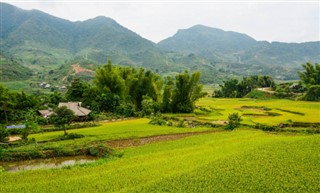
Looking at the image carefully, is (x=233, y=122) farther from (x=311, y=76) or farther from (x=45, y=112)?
(x=311, y=76)

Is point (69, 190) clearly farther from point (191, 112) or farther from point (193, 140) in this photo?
point (191, 112)

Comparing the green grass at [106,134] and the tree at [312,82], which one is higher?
the tree at [312,82]

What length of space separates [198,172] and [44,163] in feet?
34.2

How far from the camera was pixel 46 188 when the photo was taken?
1280 cm

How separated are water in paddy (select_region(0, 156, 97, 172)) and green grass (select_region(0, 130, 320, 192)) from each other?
1832 mm

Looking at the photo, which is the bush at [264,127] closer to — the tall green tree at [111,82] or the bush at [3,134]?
the tall green tree at [111,82]

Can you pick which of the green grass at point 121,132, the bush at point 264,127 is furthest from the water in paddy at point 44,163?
the bush at point 264,127

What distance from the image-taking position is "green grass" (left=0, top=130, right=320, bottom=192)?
12.0m

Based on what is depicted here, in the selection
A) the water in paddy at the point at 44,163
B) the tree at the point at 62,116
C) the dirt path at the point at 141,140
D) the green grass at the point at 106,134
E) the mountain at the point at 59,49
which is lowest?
the water in paddy at the point at 44,163

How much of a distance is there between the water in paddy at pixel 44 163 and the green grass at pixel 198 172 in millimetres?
1832

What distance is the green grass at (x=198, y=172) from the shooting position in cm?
1199

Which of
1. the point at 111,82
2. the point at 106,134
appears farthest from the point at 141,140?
the point at 111,82

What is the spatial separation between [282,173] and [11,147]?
59.8 feet

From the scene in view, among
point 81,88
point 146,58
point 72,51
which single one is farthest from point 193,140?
point 72,51
